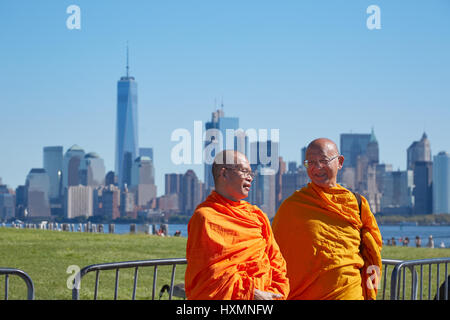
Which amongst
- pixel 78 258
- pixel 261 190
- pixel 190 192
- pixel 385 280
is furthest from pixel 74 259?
pixel 190 192

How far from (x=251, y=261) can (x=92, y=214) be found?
126379 millimetres

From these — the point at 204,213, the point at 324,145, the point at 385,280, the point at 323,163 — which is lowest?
the point at 385,280

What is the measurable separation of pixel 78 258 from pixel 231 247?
1393 centimetres

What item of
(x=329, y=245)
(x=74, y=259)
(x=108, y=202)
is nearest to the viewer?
(x=329, y=245)

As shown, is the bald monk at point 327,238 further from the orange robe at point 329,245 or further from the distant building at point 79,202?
the distant building at point 79,202

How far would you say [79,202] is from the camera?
121 meters

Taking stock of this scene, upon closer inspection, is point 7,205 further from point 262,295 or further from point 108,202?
point 262,295

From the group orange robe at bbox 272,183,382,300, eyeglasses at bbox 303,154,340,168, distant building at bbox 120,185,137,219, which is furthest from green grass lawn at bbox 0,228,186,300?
distant building at bbox 120,185,137,219

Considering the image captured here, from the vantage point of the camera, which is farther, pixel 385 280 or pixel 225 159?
pixel 385 280

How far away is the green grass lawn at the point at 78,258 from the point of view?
12.7 m

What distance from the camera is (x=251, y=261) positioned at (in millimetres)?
4992
